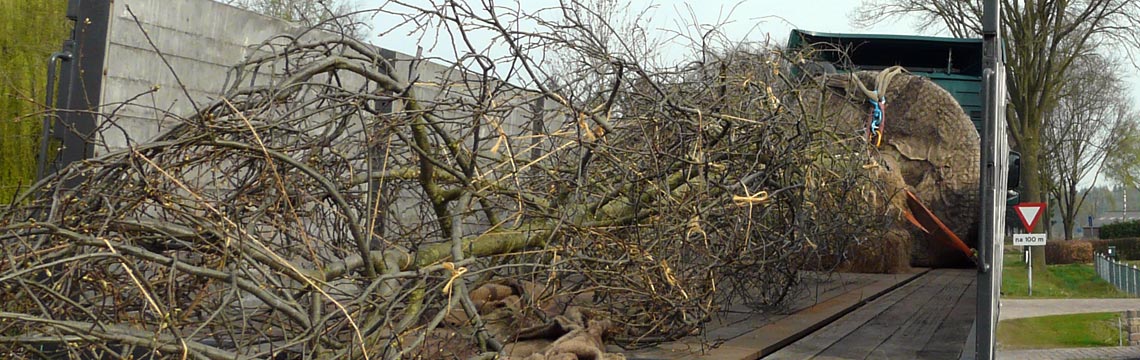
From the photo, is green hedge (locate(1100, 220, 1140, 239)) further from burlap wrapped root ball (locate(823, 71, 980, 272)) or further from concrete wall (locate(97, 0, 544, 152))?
concrete wall (locate(97, 0, 544, 152))

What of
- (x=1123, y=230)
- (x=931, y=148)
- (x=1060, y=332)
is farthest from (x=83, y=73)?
(x=1123, y=230)

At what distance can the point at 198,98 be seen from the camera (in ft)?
14.8

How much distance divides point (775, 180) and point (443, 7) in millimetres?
1996

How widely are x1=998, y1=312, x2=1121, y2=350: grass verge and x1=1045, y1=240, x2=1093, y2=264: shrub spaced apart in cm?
1718

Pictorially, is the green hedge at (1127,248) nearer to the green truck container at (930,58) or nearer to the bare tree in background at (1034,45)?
the bare tree in background at (1034,45)

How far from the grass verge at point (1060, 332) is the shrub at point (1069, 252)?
1718cm

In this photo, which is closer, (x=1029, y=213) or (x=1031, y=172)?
(x=1029, y=213)

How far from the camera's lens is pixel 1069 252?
3125cm

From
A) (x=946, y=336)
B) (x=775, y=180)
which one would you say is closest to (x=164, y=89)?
(x=775, y=180)

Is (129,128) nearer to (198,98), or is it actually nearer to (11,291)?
(198,98)

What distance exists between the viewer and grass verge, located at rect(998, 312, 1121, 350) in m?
13.2

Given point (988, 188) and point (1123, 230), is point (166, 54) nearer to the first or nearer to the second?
point (988, 188)

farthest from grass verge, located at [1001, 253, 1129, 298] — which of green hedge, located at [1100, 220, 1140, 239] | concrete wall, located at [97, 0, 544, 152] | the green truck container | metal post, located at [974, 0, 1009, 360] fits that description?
concrete wall, located at [97, 0, 544, 152]

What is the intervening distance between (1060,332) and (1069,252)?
19192 mm
